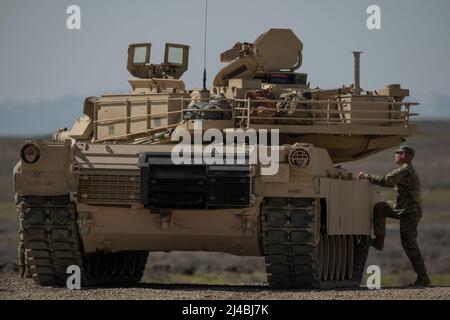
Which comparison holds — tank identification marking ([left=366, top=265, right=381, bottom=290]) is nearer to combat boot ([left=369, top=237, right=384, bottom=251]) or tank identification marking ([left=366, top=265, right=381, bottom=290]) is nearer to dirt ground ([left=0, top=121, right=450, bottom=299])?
dirt ground ([left=0, top=121, right=450, bottom=299])

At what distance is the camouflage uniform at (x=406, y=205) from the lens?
97.7 feet

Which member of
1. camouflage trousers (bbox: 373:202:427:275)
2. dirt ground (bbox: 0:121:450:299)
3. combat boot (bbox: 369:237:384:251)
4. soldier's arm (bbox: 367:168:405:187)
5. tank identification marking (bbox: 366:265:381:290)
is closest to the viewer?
dirt ground (bbox: 0:121:450:299)

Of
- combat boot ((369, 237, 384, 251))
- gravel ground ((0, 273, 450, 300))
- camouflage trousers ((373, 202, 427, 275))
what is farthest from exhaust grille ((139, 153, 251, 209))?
combat boot ((369, 237, 384, 251))

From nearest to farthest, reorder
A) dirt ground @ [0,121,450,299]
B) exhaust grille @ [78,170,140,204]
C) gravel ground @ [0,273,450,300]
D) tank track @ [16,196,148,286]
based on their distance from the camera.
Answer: gravel ground @ [0,273,450,300] → dirt ground @ [0,121,450,299] → exhaust grille @ [78,170,140,204] → tank track @ [16,196,148,286]

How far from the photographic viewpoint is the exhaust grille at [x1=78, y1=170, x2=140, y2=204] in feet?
88.7

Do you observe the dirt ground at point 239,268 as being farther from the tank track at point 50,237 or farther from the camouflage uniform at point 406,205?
the camouflage uniform at point 406,205

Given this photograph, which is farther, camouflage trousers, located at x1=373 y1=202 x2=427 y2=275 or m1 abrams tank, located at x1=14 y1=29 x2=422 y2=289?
camouflage trousers, located at x1=373 y1=202 x2=427 y2=275

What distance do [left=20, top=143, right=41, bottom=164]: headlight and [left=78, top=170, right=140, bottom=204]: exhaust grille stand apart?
740mm

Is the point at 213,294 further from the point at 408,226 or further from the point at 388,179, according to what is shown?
the point at 408,226

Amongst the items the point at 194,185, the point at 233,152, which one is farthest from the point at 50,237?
the point at 233,152

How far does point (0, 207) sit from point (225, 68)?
42415 mm

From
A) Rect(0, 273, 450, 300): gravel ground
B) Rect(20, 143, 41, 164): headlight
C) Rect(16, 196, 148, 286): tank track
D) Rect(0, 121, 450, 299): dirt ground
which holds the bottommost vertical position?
Rect(0, 121, 450, 299): dirt ground

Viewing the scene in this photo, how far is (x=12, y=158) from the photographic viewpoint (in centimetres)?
9788

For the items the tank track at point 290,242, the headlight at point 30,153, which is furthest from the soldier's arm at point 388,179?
the headlight at point 30,153
